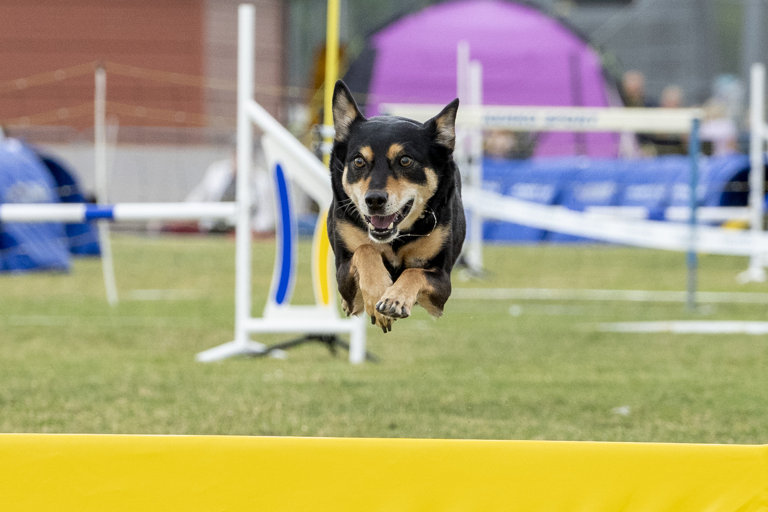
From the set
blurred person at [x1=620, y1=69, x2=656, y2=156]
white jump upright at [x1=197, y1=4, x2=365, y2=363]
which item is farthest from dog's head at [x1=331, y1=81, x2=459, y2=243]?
blurred person at [x1=620, y1=69, x2=656, y2=156]

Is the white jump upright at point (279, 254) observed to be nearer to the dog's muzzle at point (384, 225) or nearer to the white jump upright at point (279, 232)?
the white jump upright at point (279, 232)

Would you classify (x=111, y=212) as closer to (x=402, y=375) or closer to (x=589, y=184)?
(x=402, y=375)

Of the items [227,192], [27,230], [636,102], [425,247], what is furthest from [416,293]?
[227,192]

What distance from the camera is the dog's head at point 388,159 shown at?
2895 mm

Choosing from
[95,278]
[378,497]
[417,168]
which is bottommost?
[95,278]

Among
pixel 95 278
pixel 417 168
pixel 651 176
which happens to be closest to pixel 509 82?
pixel 651 176

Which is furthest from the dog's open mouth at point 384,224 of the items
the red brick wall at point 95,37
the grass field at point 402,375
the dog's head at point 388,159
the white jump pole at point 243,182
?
the red brick wall at point 95,37

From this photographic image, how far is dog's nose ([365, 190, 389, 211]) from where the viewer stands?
2.85 m

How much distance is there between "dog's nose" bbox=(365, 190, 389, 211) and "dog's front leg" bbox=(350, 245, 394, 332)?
0.25 meters

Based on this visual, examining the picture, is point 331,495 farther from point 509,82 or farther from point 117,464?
point 509,82

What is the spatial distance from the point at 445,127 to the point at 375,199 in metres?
0.24

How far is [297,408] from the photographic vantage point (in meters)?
5.36

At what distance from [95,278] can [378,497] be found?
9.94 meters

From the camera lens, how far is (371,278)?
3.06m
